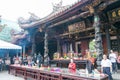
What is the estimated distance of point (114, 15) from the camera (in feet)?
28.2

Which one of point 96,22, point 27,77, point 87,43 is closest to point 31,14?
point 87,43

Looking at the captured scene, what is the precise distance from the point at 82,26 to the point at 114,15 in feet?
8.81

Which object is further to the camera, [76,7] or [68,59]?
[68,59]

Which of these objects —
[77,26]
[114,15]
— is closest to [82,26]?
[77,26]

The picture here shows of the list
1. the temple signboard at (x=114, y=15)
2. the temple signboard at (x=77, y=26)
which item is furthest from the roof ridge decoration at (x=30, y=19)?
the temple signboard at (x=114, y=15)

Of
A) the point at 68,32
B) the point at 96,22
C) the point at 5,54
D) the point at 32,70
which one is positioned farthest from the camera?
the point at 5,54

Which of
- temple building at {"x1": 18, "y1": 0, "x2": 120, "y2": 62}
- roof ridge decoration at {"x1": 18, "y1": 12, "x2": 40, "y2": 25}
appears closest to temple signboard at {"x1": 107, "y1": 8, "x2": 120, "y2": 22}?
temple building at {"x1": 18, "y1": 0, "x2": 120, "y2": 62}

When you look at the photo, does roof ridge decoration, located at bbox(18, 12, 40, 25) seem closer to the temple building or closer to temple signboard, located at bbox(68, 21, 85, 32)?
the temple building

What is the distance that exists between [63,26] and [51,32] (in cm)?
171

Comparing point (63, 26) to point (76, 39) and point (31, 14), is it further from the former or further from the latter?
point (31, 14)

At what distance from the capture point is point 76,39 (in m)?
15.2

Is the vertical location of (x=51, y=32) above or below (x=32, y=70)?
above

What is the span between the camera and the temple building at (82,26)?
7.55 meters

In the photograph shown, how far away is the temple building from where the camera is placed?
7551 mm
